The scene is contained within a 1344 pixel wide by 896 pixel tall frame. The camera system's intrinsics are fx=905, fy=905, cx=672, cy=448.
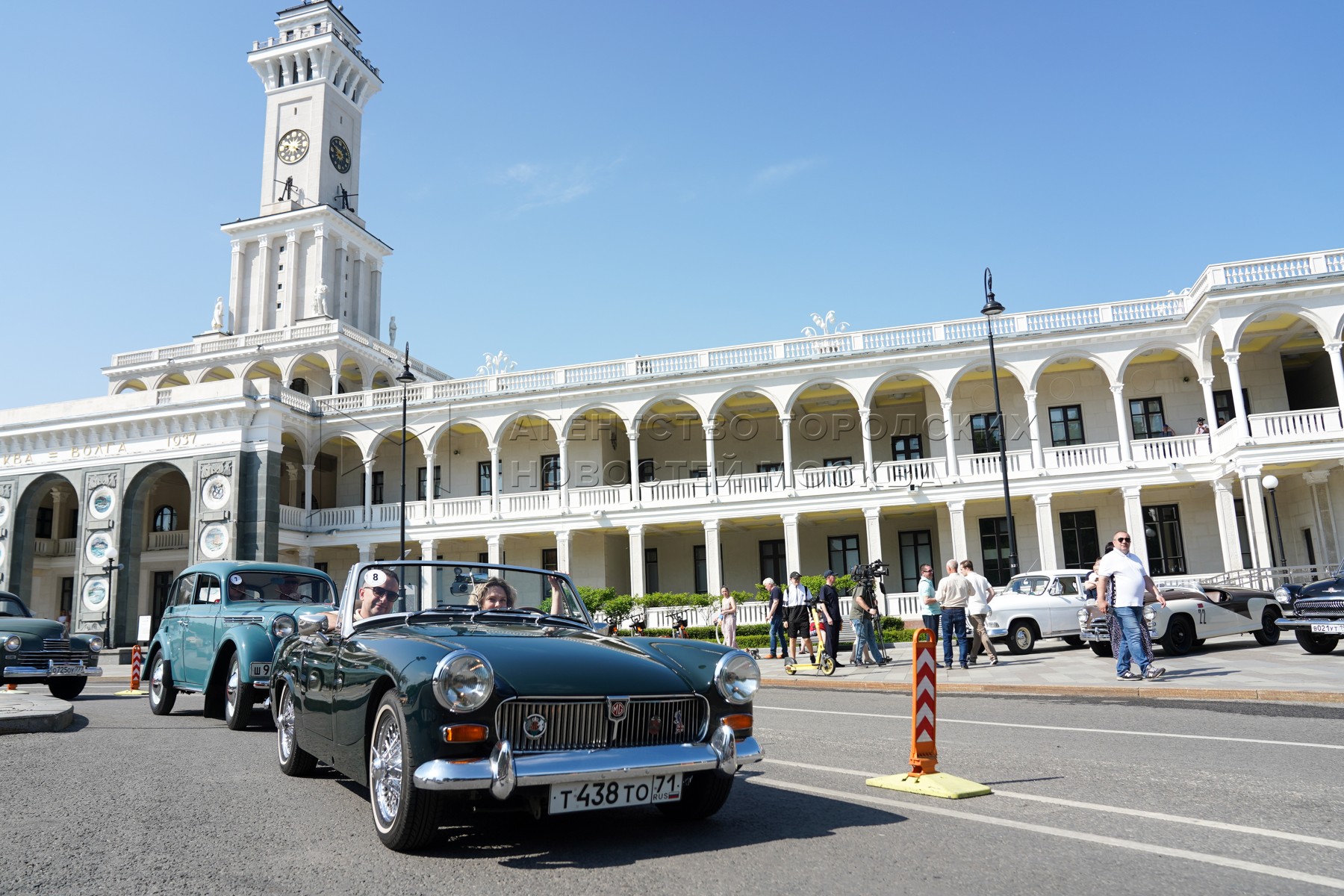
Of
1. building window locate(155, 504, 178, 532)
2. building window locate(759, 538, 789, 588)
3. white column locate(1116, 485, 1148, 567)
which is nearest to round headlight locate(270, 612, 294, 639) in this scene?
white column locate(1116, 485, 1148, 567)

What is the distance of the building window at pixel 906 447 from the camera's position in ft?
114

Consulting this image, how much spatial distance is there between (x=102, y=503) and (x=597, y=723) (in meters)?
39.4

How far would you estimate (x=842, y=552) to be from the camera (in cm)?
3559

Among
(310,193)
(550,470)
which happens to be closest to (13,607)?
(550,470)

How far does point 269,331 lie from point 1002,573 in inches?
1394

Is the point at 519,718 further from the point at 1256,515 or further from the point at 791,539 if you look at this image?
the point at 791,539

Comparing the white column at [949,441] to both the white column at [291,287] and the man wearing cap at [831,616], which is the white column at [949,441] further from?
the white column at [291,287]

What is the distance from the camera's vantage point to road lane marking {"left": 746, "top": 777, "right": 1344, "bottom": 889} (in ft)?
12.1

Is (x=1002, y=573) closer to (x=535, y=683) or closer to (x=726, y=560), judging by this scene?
(x=726, y=560)

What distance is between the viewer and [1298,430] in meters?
26.3

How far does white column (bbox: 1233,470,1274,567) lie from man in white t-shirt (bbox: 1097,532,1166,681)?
54.4ft

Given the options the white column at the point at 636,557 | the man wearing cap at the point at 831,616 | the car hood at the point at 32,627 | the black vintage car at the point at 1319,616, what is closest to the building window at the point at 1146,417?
the black vintage car at the point at 1319,616

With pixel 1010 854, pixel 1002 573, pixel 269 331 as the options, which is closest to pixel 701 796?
pixel 1010 854

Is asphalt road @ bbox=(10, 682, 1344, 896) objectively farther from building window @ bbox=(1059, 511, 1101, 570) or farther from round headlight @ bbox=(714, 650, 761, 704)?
building window @ bbox=(1059, 511, 1101, 570)
